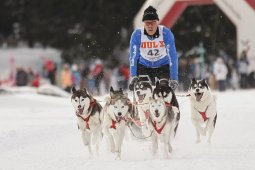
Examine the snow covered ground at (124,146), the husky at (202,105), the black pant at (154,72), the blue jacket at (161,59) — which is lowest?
the snow covered ground at (124,146)

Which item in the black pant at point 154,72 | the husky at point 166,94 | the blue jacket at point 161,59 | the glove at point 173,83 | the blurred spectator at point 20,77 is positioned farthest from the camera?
the blurred spectator at point 20,77

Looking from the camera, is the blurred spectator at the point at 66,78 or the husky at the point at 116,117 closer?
the husky at the point at 116,117

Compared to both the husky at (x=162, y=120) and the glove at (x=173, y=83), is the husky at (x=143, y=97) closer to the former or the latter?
the glove at (x=173, y=83)

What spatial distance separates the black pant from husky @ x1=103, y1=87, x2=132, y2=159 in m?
0.95

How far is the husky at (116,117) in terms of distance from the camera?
24.9 ft

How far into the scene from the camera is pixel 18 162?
7789 mm

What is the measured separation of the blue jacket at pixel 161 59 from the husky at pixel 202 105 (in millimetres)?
467

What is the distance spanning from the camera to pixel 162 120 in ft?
24.9

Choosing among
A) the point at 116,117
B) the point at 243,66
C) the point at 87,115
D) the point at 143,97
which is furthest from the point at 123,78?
the point at 116,117

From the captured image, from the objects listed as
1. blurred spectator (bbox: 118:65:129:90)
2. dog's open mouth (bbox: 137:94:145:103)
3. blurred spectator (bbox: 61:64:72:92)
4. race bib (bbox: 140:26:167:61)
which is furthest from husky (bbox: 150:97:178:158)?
blurred spectator (bbox: 118:65:129:90)

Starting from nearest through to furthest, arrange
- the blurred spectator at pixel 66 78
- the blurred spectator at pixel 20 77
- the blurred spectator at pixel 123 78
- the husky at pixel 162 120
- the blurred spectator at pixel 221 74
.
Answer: the husky at pixel 162 120 < the blurred spectator at pixel 221 74 < the blurred spectator at pixel 66 78 < the blurred spectator at pixel 123 78 < the blurred spectator at pixel 20 77

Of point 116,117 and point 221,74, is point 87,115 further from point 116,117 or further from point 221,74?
point 221,74

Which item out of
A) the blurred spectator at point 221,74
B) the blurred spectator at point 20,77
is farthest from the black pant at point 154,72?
the blurred spectator at point 20,77

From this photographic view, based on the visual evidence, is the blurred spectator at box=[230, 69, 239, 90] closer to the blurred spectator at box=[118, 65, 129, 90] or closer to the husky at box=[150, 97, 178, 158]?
the blurred spectator at box=[118, 65, 129, 90]
